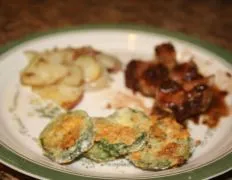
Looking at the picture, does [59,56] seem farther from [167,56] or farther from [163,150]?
[163,150]

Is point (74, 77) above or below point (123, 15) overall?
above


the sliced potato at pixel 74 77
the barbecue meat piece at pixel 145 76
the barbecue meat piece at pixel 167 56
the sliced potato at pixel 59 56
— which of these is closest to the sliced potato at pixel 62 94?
the sliced potato at pixel 74 77

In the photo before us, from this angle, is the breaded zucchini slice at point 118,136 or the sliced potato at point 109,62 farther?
the sliced potato at point 109,62

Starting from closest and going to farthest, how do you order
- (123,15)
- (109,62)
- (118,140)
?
1. (118,140)
2. (109,62)
3. (123,15)

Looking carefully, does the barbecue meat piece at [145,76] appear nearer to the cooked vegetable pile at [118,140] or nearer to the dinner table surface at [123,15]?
the cooked vegetable pile at [118,140]

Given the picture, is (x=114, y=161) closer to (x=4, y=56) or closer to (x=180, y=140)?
(x=180, y=140)

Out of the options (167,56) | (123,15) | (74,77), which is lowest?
(123,15)

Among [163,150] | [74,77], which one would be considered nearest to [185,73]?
[74,77]

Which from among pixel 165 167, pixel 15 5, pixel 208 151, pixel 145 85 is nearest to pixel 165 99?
pixel 145 85
